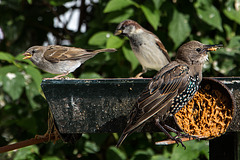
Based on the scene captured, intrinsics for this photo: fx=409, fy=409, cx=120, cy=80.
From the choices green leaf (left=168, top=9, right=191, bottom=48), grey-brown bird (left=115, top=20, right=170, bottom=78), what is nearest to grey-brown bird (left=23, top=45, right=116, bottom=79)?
grey-brown bird (left=115, top=20, right=170, bottom=78)

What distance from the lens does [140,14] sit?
3381 mm

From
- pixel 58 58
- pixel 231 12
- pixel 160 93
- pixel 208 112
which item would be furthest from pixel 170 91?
pixel 231 12

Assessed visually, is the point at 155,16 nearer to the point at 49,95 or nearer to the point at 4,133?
the point at 49,95

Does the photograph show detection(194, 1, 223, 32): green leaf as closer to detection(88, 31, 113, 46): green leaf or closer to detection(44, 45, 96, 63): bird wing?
detection(88, 31, 113, 46): green leaf

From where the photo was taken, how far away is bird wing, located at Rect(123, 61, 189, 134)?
1797 mm

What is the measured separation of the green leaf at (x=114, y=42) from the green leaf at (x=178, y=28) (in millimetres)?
431

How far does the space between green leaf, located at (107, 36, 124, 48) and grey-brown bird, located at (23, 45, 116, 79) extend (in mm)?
575

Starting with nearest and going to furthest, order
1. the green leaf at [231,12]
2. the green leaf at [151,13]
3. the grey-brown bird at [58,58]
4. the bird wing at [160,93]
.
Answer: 1. the bird wing at [160,93]
2. the grey-brown bird at [58,58]
3. the green leaf at [151,13]
4. the green leaf at [231,12]

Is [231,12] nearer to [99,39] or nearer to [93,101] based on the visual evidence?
[99,39]

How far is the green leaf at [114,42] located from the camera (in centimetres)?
316

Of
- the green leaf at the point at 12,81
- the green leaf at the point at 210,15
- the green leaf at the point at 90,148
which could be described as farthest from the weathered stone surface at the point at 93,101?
the green leaf at the point at 90,148

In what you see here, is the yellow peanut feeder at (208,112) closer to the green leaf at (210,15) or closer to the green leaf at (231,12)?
the green leaf at (210,15)

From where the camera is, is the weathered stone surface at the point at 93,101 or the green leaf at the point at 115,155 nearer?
the weathered stone surface at the point at 93,101

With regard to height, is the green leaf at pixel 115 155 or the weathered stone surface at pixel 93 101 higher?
the weathered stone surface at pixel 93 101
